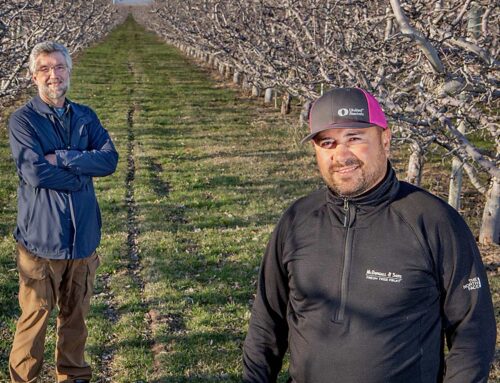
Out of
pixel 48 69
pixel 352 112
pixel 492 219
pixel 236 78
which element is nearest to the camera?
pixel 352 112

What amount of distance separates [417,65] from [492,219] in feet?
11.4

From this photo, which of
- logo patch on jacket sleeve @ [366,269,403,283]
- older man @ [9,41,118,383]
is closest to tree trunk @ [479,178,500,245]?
older man @ [9,41,118,383]

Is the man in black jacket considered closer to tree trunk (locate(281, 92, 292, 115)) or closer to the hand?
the hand

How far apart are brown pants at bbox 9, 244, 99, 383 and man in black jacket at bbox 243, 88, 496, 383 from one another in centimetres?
221

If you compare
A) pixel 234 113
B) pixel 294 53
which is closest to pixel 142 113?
pixel 234 113

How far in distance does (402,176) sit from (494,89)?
8350 millimetres

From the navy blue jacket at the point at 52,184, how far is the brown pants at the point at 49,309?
0.12 metres

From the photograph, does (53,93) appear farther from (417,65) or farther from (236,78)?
(236,78)

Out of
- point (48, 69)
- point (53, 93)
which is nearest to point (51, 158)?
point (53, 93)

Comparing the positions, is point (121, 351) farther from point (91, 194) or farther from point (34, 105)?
point (34, 105)

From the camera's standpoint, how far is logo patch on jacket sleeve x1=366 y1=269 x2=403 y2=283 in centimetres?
225

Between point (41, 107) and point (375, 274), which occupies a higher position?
point (41, 107)

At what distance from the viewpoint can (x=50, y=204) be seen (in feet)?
13.6

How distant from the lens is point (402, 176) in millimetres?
12438
